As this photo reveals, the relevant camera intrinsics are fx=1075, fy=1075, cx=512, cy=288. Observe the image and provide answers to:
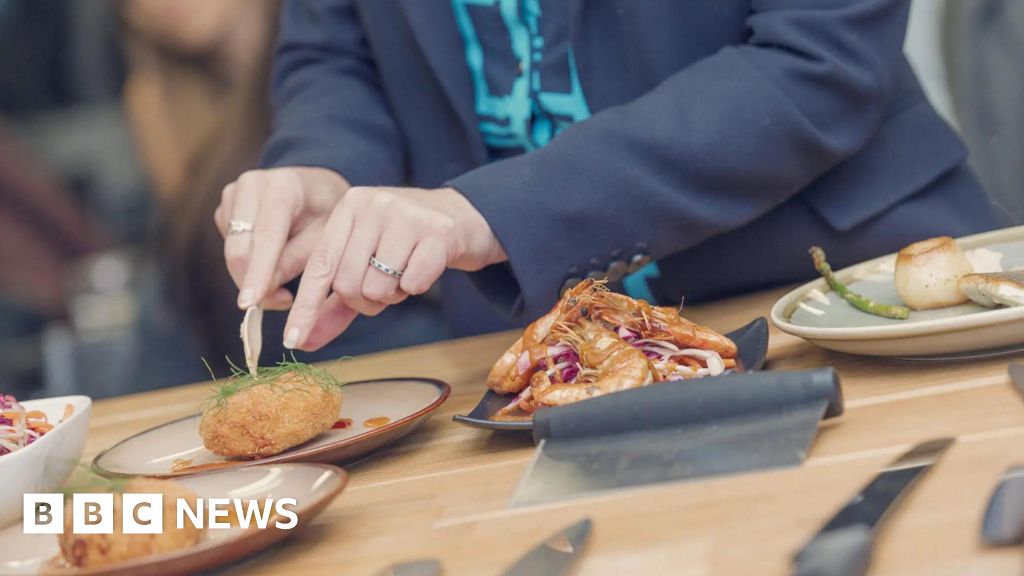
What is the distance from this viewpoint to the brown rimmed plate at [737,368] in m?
0.98

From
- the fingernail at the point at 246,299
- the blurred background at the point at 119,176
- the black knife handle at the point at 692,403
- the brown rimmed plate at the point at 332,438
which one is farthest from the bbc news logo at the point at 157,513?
the blurred background at the point at 119,176

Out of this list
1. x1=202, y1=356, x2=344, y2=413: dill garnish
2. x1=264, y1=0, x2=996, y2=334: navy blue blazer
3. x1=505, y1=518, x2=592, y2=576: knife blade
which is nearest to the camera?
x1=505, y1=518, x2=592, y2=576: knife blade

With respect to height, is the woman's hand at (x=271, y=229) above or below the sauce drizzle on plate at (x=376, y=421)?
above

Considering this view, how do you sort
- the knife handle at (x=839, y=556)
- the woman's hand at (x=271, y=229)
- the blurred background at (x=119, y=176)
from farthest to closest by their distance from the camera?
1. the blurred background at (x=119, y=176)
2. the woman's hand at (x=271, y=229)
3. the knife handle at (x=839, y=556)

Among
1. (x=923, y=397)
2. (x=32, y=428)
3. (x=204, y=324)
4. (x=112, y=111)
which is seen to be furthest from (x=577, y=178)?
(x=112, y=111)

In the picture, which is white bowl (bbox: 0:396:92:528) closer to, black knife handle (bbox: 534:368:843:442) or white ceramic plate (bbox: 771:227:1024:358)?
black knife handle (bbox: 534:368:843:442)

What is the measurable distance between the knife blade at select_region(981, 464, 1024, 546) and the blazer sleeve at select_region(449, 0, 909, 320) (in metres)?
0.74

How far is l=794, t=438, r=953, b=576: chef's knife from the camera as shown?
588 mm

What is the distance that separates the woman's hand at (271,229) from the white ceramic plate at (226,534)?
0.30 meters

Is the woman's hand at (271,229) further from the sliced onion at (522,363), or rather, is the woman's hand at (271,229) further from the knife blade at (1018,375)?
the knife blade at (1018,375)

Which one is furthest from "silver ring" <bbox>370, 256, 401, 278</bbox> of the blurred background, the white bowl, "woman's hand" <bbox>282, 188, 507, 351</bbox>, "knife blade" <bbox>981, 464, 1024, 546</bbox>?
the blurred background

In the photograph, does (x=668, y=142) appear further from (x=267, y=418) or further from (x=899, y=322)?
(x=267, y=418)

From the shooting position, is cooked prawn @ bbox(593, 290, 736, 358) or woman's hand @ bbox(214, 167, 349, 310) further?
woman's hand @ bbox(214, 167, 349, 310)

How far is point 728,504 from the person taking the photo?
76cm
